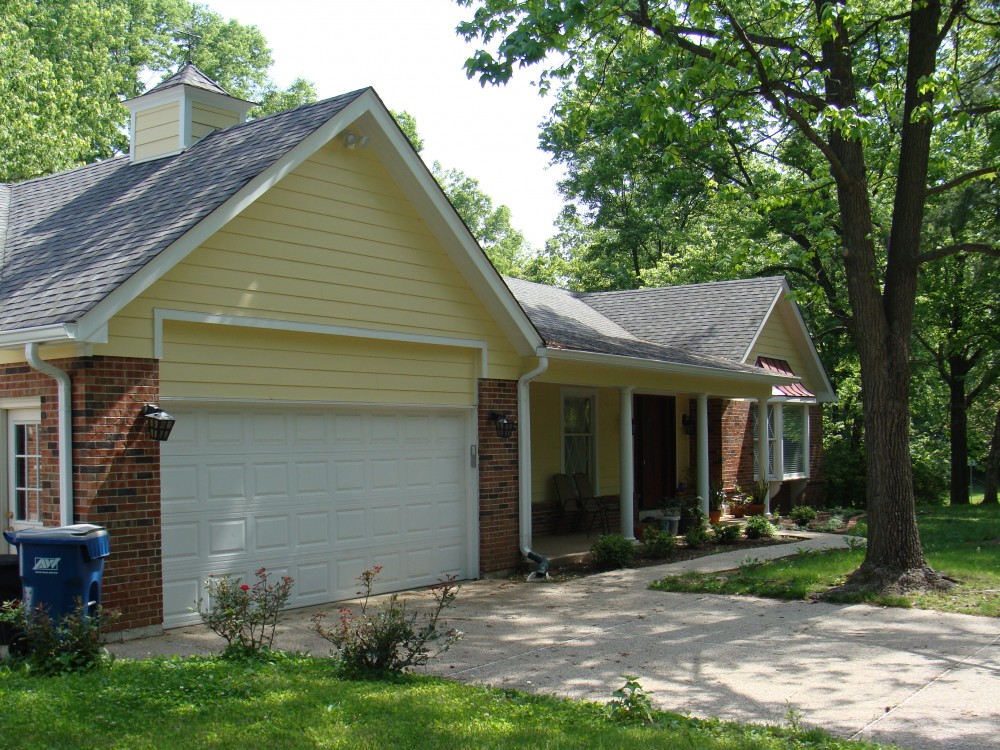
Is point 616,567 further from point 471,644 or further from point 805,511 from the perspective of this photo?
point 805,511

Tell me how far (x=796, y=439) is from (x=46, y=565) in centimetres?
1949

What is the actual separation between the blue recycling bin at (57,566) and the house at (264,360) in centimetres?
86

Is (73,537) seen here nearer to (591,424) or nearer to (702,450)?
(591,424)

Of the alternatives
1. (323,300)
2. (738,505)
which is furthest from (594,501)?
(323,300)

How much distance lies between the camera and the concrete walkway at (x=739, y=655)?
654 cm

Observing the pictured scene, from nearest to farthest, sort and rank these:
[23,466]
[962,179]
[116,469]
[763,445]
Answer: [116,469] < [23,466] < [962,179] < [763,445]

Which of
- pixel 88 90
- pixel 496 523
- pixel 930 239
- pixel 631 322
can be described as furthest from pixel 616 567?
pixel 88 90

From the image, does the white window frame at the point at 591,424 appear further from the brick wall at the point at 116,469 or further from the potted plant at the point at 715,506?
the brick wall at the point at 116,469

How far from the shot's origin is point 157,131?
12969 millimetres

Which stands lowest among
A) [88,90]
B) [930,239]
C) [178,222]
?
[178,222]

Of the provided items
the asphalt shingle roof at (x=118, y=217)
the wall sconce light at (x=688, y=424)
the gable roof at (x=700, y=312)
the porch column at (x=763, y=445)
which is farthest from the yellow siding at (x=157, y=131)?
the porch column at (x=763, y=445)

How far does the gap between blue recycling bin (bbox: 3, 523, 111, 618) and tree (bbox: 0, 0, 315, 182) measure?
1419 centimetres

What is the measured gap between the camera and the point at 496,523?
41.4 feet

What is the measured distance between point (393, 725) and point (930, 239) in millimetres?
22576
